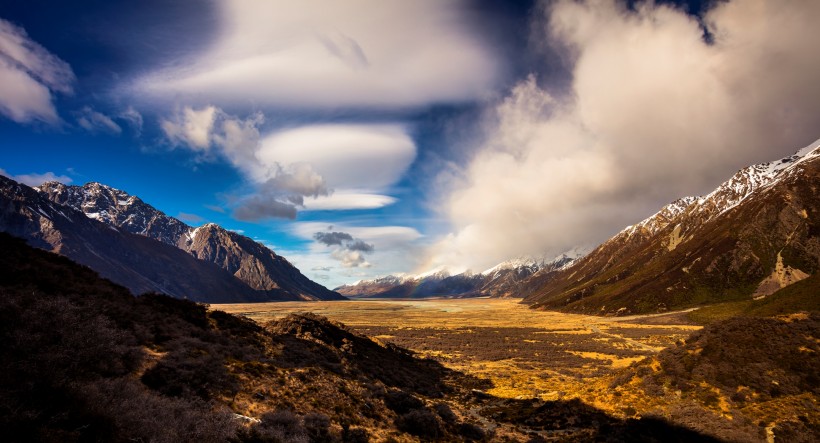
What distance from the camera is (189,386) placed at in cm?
1778

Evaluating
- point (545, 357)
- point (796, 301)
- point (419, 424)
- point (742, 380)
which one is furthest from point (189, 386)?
point (796, 301)

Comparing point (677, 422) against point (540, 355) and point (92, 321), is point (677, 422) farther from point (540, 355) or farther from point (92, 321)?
point (540, 355)

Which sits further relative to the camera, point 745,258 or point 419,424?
point 745,258

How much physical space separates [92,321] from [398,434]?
1804cm

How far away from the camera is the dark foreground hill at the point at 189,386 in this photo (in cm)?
1070

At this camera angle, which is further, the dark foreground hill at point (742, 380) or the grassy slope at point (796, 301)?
the grassy slope at point (796, 301)

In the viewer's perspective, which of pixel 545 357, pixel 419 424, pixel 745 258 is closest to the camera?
pixel 419 424

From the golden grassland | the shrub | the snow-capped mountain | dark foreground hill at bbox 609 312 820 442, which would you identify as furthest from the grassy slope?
the snow-capped mountain

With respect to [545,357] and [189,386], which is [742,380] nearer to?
[189,386]

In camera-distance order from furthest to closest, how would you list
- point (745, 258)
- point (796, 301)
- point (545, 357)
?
point (745, 258) < point (796, 301) < point (545, 357)

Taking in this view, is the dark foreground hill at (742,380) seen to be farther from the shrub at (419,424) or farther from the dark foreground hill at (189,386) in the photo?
the shrub at (419,424)

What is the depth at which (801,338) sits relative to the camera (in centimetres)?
2802

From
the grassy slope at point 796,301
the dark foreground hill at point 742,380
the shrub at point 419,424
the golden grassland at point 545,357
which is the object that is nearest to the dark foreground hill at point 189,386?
the shrub at point 419,424

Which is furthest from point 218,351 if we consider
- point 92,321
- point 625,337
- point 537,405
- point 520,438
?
point 625,337
